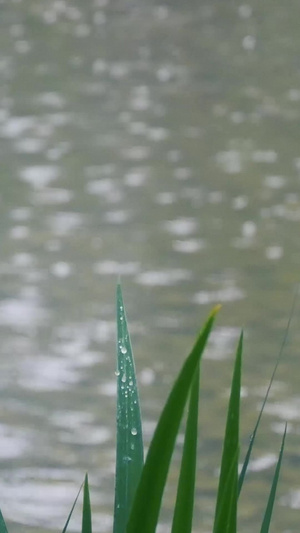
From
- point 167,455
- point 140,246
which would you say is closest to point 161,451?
point 167,455

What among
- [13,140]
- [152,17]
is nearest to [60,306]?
[13,140]

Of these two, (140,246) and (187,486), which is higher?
(140,246)

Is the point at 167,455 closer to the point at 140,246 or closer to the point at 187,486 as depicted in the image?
the point at 187,486

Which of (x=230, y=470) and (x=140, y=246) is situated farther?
(x=140, y=246)

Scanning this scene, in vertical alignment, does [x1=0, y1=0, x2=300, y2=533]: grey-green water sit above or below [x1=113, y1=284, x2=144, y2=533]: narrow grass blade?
above

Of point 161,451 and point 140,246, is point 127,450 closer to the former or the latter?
point 161,451

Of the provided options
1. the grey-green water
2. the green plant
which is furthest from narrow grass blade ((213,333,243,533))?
the grey-green water

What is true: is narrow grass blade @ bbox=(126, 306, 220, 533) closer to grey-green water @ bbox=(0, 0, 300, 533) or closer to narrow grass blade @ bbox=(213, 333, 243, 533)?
narrow grass blade @ bbox=(213, 333, 243, 533)
